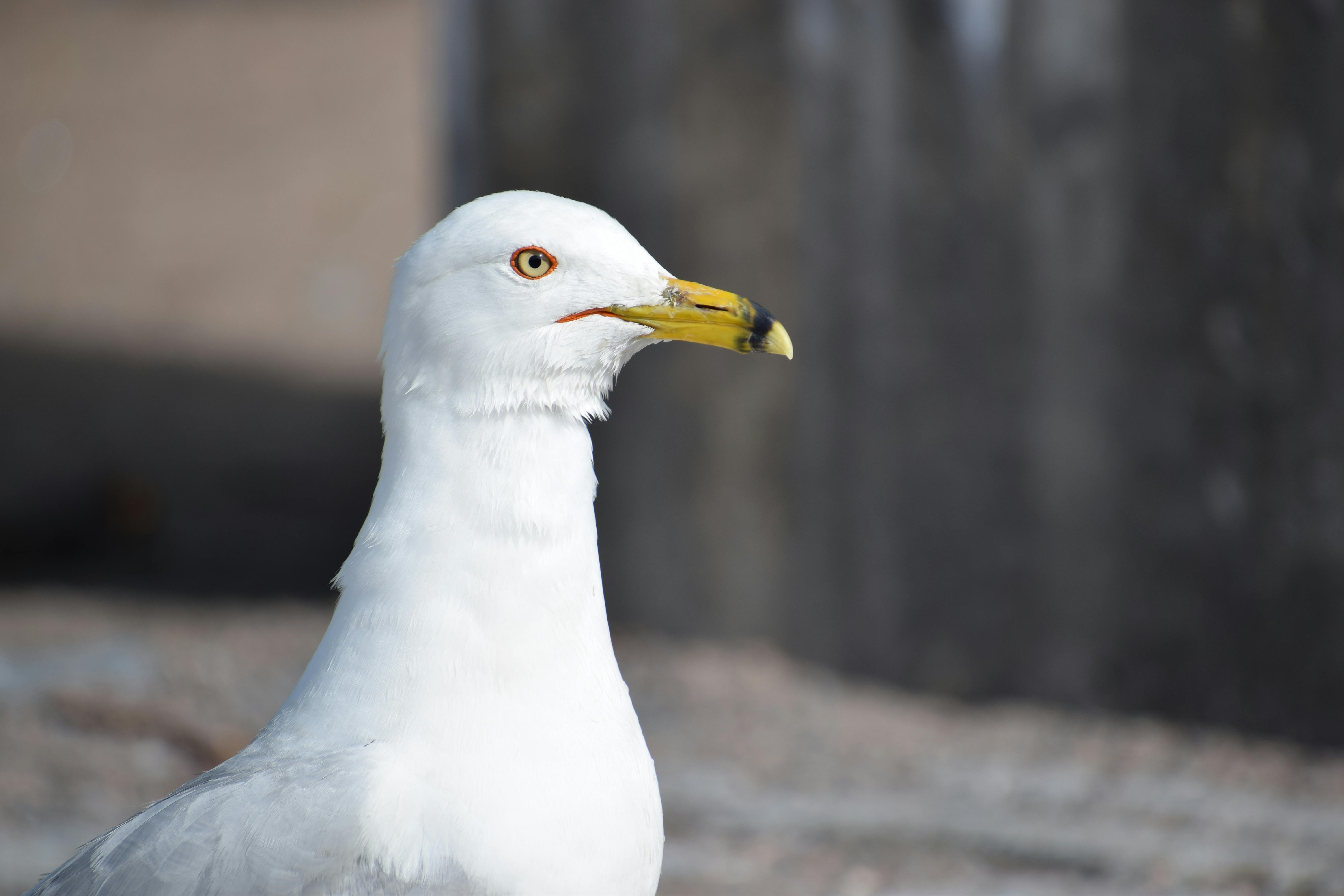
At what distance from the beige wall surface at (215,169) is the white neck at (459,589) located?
11491 millimetres

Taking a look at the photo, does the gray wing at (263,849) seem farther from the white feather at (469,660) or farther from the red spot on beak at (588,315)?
the red spot on beak at (588,315)

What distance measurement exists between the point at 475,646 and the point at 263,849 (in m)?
0.41

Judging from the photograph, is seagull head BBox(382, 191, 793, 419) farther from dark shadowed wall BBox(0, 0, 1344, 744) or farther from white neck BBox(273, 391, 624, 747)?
dark shadowed wall BBox(0, 0, 1344, 744)

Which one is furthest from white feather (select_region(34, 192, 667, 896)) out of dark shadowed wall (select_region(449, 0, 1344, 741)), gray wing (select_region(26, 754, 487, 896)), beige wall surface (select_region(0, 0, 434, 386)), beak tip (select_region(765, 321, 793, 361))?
beige wall surface (select_region(0, 0, 434, 386))

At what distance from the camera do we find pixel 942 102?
191 inches

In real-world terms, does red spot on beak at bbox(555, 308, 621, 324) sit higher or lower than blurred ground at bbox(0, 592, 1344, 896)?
higher

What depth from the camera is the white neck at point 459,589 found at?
1854mm

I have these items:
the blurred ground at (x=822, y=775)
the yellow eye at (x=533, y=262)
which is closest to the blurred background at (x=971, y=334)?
the blurred ground at (x=822, y=775)

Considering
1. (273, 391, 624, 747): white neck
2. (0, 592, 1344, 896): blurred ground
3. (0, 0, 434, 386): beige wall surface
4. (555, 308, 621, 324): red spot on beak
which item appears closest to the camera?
→ (273, 391, 624, 747): white neck

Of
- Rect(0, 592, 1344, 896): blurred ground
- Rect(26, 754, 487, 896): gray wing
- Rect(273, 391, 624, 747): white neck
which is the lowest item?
Rect(0, 592, 1344, 896): blurred ground

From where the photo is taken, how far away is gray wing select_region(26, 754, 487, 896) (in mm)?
1711

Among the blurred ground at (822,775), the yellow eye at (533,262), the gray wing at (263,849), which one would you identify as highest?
the yellow eye at (533,262)

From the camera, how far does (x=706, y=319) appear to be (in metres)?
1.98

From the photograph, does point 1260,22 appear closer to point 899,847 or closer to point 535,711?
point 899,847
